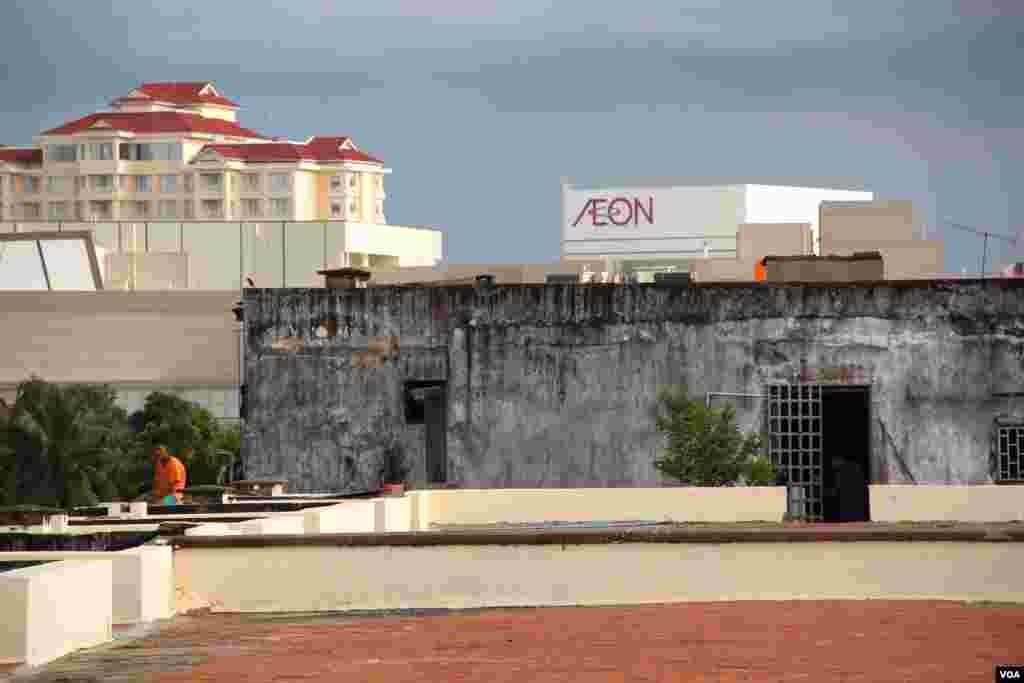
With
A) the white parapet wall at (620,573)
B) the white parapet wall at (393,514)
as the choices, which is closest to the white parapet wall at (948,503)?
the white parapet wall at (393,514)

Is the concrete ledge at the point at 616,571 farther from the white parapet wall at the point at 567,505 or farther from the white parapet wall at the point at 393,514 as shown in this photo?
the white parapet wall at the point at 567,505

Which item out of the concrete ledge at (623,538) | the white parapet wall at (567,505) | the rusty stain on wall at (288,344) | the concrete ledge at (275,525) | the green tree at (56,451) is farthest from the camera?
the green tree at (56,451)

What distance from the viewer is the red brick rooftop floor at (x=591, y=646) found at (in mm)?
17281

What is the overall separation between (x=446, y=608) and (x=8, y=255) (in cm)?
11371

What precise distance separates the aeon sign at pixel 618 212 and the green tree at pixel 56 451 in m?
66.7

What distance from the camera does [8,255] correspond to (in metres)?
134

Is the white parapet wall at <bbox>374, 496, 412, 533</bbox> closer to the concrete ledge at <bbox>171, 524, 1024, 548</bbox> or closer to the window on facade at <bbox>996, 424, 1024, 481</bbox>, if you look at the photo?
the concrete ledge at <bbox>171, 524, 1024, 548</bbox>

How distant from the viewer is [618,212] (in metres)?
146

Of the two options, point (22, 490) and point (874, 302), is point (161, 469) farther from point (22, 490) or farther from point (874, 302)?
point (22, 490)

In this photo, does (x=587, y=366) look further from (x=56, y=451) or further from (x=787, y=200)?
(x=787, y=200)

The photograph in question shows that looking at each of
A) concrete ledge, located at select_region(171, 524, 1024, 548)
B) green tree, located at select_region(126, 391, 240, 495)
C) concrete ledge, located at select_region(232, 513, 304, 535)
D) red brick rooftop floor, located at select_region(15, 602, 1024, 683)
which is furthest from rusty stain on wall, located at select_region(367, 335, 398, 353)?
green tree, located at select_region(126, 391, 240, 495)

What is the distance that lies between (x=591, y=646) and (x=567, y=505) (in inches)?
769

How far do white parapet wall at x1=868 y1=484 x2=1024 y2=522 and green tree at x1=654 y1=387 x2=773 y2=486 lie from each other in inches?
175

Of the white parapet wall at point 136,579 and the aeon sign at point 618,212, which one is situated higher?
the aeon sign at point 618,212
